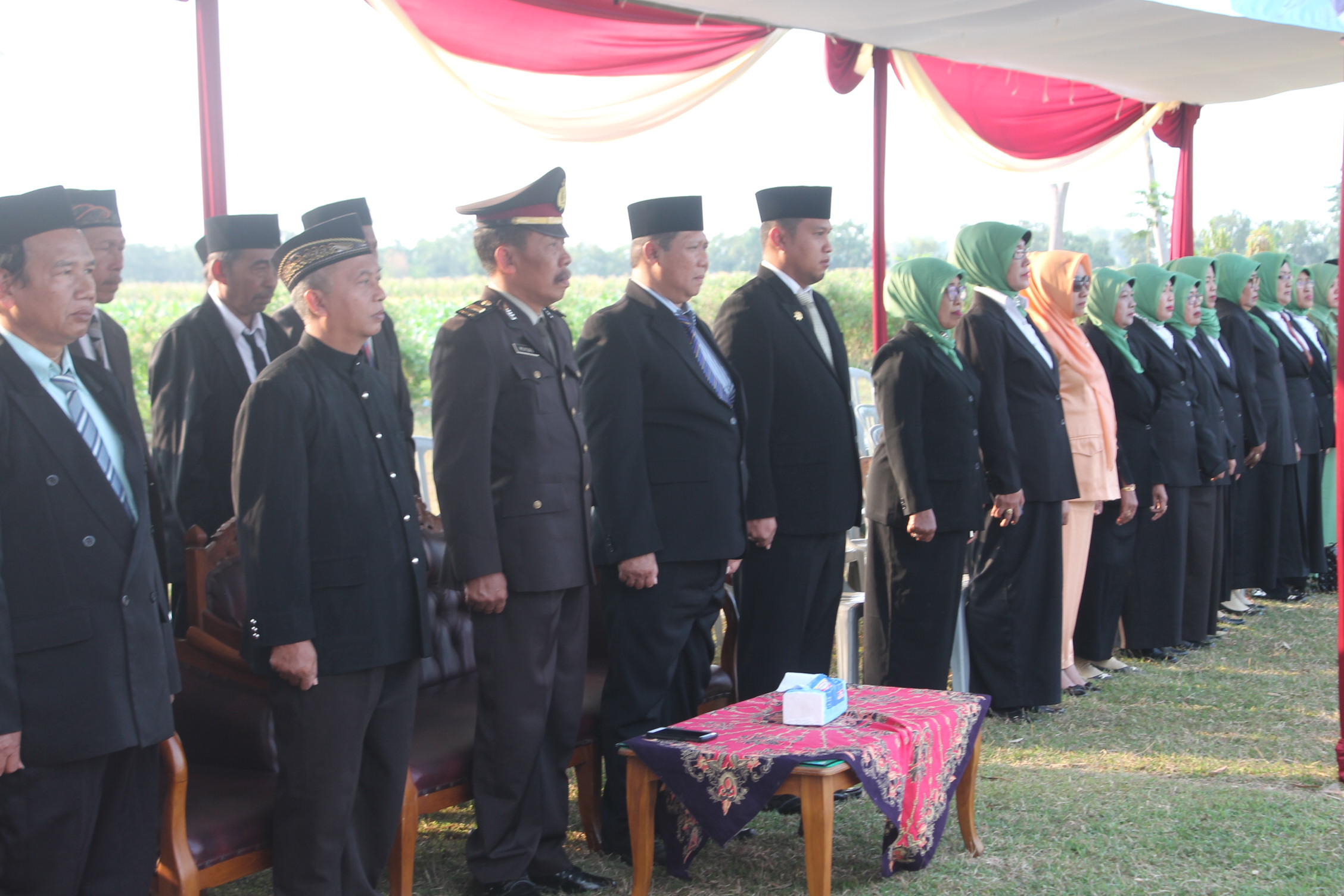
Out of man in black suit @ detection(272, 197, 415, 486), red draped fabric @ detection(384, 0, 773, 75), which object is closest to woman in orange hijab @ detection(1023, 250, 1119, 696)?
red draped fabric @ detection(384, 0, 773, 75)

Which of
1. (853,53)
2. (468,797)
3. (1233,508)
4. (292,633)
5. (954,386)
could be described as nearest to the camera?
(292,633)

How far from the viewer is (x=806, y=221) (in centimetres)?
391

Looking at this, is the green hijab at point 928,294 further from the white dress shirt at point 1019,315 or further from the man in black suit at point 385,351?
the man in black suit at point 385,351

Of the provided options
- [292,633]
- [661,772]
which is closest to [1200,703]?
[661,772]

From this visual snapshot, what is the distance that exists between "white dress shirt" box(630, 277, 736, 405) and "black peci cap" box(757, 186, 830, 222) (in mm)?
524

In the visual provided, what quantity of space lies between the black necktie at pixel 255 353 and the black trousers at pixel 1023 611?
283cm

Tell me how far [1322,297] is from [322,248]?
7.34 metres

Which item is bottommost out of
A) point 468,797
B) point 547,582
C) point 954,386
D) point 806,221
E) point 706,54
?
point 468,797

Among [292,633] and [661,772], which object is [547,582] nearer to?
[661,772]

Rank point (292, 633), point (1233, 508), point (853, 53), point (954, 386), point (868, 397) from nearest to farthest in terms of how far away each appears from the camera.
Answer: point (292, 633), point (954, 386), point (853, 53), point (1233, 508), point (868, 397)

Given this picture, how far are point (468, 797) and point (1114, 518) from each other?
3508mm

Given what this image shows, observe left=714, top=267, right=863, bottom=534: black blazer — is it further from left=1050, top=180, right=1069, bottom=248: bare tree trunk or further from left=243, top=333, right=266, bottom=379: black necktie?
left=1050, top=180, right=1069, bottom=248: bare tree trunk

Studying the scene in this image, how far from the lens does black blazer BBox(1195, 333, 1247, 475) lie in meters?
6.42

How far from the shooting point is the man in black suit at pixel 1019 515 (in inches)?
192
